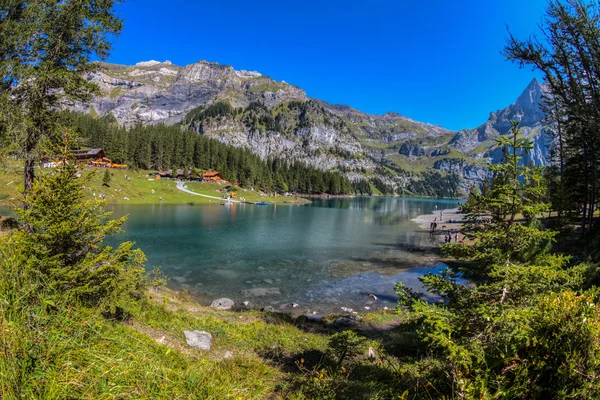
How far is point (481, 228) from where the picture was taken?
7.48 m

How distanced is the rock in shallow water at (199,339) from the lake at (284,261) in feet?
31.3

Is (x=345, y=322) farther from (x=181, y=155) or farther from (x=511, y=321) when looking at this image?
(x=181, y=155)

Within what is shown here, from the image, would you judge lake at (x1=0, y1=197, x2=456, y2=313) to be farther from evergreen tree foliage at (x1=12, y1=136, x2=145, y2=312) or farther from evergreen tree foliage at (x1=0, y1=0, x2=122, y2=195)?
evergreen tree foliage at (x1=0, y1=0, x2=122, y2=195)

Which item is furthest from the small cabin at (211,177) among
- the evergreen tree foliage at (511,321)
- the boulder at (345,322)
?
the evergreen tree foliage at (511,321)

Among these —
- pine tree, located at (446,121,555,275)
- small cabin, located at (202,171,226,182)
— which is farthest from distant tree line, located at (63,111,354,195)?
pine tree, located at (446,121,555,275)

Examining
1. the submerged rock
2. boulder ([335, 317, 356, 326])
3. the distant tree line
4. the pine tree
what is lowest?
the submerged rock

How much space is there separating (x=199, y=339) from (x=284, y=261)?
22.7 m

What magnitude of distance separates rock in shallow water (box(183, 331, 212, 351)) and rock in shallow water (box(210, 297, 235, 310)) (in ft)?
25.6

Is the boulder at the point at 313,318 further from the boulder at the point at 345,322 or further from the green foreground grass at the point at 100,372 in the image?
the green foreground grass at the point at 100,372

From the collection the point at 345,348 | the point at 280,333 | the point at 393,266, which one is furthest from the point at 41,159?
the point at 393,266

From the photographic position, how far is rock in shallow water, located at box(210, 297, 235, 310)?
20.2 meters

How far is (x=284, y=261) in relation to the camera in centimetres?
3425

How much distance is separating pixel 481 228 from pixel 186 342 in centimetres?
1094

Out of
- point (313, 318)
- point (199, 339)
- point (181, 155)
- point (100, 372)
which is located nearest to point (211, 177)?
point (181, 155)
